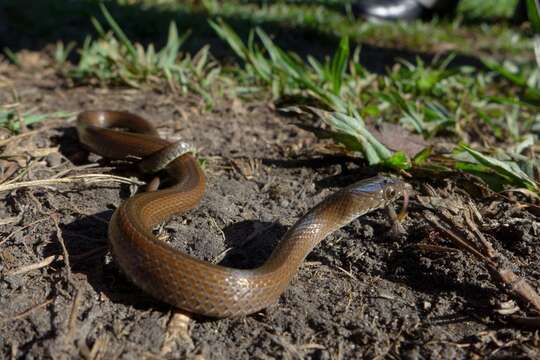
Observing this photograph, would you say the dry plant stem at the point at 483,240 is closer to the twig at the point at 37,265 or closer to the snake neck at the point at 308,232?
the snake neck at the point at 308,232

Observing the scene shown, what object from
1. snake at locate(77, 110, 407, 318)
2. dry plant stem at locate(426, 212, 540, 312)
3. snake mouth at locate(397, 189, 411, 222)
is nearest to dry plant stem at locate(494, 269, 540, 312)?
dry plant stem at locate(426, 212, 540, 312)

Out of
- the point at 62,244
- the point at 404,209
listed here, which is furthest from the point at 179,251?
the point at 404,209

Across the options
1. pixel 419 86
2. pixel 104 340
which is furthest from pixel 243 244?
pixel 419 86

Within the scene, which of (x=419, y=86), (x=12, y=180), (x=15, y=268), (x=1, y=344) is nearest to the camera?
(x=1, y=344)

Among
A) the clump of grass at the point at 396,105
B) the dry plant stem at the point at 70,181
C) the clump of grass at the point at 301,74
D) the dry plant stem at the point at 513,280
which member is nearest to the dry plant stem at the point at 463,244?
the dry plant stem at the point at 513,280

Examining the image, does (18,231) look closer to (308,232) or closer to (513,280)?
(308,232)

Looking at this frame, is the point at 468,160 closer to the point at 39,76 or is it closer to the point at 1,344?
the point at 1,344

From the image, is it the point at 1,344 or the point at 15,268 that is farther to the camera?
the point at 15,268
